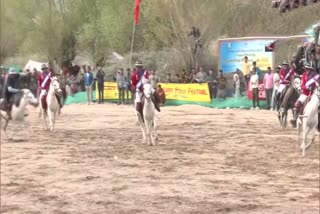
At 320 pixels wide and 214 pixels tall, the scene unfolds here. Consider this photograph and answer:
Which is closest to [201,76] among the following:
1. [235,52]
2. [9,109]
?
[9,109]

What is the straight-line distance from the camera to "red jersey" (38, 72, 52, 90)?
376 cm

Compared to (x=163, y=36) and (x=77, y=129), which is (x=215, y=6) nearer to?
(x=163, y=36)

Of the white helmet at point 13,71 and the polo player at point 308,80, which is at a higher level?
the white helmet at point 13,71

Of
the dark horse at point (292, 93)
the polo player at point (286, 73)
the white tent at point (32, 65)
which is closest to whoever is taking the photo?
the white tent at point (32, 65)

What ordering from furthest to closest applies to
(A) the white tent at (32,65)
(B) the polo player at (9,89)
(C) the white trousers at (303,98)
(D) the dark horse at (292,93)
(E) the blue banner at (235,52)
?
(E) the blue banner at (235,52), (D) the dark horse at (292,93), (C) the white trousers at (303,98), (A) the white tent at (32,65), (B) the polo player at (9,89)

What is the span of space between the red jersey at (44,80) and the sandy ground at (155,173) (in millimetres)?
9860

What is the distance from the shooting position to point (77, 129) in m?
39.0

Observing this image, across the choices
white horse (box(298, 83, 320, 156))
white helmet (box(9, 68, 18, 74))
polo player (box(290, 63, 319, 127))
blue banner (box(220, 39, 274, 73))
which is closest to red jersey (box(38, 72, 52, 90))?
white helmet (box(9, 68, 18, 74))

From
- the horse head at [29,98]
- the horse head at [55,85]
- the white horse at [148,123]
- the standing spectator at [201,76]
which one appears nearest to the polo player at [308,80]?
the standing spectator at [201,76]

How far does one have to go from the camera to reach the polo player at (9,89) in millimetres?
3180

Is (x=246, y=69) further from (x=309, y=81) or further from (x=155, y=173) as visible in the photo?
(x=155, y=173)

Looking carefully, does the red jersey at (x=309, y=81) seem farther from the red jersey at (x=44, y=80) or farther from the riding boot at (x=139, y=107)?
the riding boot at (x=139, y=107)

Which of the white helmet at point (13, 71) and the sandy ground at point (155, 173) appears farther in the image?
the sandy ground at point (155, 173)

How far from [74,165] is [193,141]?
35.7 feet
